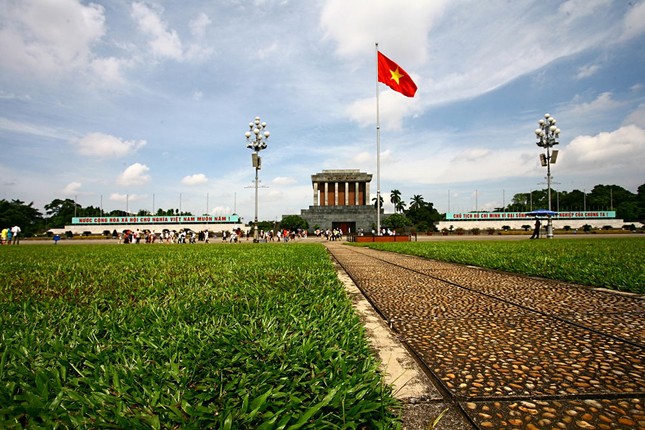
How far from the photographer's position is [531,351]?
2.30 m

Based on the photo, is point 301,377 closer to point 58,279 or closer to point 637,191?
point 58,279

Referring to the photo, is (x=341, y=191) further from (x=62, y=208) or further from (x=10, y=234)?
(x=62, y=208)

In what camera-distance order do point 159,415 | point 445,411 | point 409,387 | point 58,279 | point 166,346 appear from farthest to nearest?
point 58,279, point 166,346, point 409,387, point 445,411, point 159,415

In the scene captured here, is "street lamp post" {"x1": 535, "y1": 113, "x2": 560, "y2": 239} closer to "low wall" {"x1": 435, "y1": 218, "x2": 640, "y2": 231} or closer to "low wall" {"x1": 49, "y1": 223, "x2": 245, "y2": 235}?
"low wall" {"x1": 435, "y1": 218, "x2": 640, "y2": 231}

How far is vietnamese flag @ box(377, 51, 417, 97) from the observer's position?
21.1 m

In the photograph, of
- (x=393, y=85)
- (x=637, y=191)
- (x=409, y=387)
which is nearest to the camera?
(x=409, y=387)

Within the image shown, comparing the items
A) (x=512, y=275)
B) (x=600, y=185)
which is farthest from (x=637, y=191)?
(x=512, y=275)

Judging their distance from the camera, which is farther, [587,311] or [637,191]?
[637,191]

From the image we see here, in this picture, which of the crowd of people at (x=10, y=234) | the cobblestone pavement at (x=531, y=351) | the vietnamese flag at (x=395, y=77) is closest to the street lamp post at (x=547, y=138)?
the vietnamese flag at (x=395, y=77)

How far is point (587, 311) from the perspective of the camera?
3.44 m

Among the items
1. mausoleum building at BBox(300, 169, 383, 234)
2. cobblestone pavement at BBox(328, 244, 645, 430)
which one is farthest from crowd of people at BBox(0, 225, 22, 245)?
mausoleum building at BBox(300, 169, 383, 234)

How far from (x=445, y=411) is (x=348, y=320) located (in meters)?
1.12

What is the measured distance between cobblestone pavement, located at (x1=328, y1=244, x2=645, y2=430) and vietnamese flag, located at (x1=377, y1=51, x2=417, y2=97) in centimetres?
1906

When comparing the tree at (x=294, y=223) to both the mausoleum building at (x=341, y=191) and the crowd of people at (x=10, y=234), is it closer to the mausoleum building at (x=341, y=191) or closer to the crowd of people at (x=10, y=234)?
the mausoleum building at (x=341, y=191)
